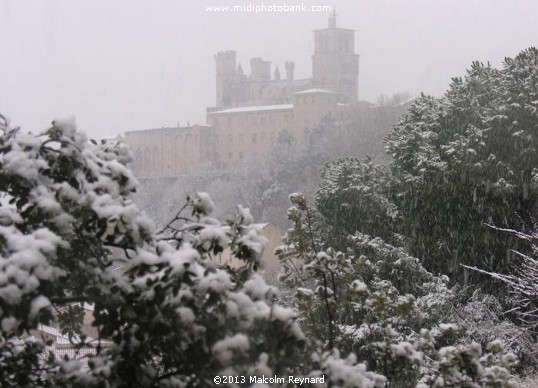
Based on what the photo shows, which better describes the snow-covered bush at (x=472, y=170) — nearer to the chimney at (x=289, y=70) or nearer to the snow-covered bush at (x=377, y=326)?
the snow-covered bush at (x=377, y=326)

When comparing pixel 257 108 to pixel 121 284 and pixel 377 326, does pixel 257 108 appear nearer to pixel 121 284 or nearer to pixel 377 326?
pixel 377 326

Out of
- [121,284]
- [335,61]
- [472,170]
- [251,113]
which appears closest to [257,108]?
[251,113]

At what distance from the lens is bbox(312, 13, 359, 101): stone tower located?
88.9 meters

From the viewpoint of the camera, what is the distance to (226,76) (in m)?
89.6

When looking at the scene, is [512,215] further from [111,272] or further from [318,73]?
[318,73]

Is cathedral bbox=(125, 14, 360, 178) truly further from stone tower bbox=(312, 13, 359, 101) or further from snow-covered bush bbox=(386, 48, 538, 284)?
snow-covered bush bbox=(386, 48, 538, 284)

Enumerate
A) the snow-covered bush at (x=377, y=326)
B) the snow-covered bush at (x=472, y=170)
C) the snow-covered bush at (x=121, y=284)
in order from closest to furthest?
the snow-covered bush at (x=121, y=284) → the snow-covered bush at (x=377, y=326) → the snow-covered bush at (x=472, y=170)

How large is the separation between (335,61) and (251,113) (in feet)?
48.7

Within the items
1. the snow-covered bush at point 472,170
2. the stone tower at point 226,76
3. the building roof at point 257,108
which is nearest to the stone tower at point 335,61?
the stone tower at point 226,76

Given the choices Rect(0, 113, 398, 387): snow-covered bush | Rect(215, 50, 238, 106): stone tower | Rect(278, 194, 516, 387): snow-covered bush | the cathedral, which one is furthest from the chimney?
Rect(0, 113, 398, 387): snow-covered bush

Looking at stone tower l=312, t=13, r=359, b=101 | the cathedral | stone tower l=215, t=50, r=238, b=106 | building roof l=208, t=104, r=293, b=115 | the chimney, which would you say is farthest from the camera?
stone tower l=312, t=13, r=359, b=101

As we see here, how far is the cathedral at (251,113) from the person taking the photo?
75688 millimetres

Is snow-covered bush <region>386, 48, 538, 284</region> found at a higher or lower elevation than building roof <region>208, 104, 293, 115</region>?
higher

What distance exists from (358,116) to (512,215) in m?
51.7
